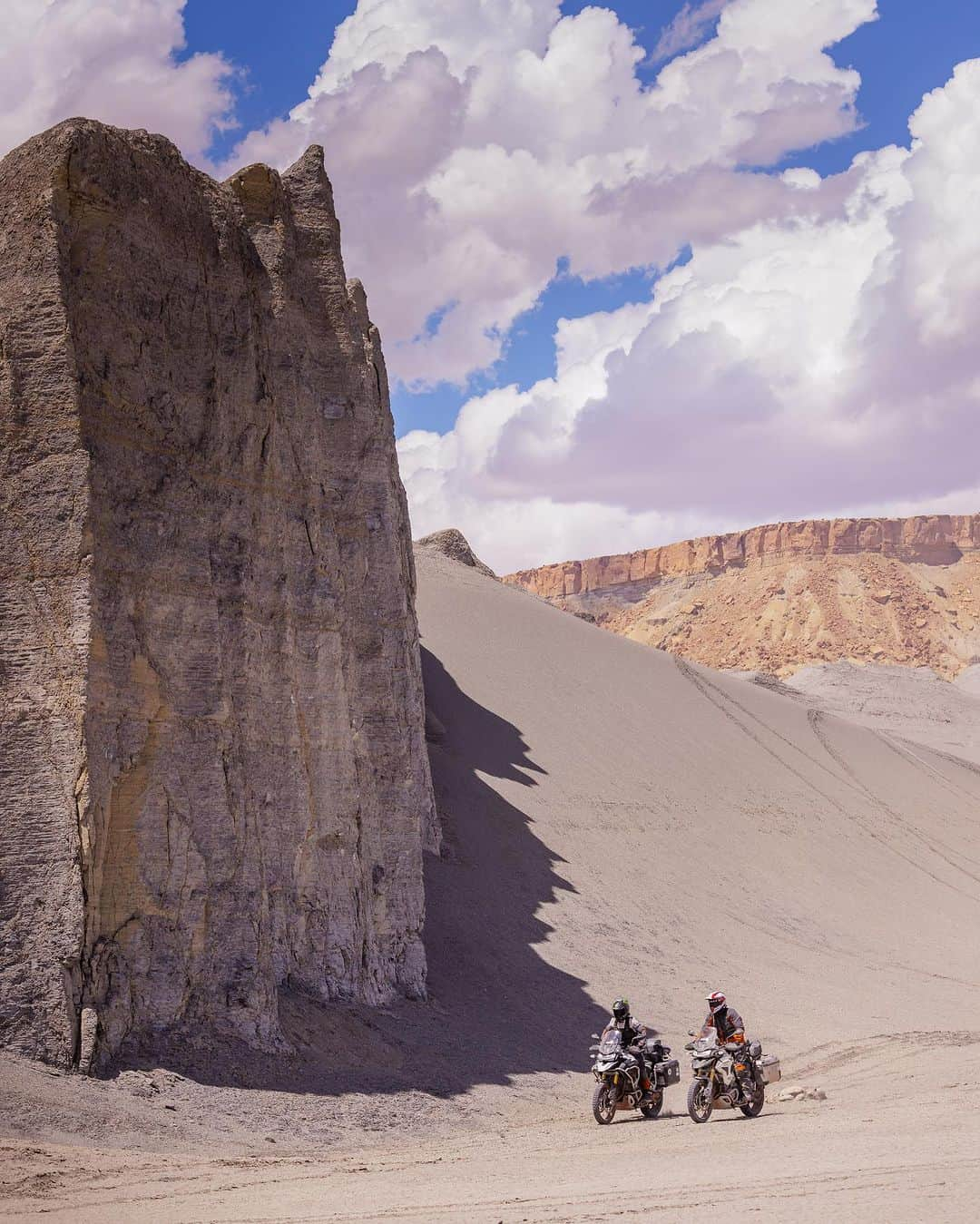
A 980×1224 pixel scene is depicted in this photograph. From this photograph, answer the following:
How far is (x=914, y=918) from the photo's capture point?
3206cm

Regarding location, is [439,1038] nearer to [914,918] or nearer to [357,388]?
[357,388]

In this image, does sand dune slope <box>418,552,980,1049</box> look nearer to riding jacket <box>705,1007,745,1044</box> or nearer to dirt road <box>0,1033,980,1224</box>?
riding jacket <box>705,1007,745,1044</box>

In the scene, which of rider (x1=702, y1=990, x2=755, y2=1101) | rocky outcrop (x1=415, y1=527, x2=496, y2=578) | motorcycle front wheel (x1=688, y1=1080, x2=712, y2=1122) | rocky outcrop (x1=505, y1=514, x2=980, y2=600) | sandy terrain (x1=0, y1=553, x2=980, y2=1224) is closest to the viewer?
sandy terrain (x1=0, y1=553, x2=980, y2=1224)

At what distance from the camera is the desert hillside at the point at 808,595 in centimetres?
11138

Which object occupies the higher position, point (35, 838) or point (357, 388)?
point (357, 388)

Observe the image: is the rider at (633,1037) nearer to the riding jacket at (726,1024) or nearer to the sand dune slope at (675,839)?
the riding jacket at (726,1024)

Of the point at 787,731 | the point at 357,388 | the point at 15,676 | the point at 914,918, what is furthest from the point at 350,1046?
the point at 787,731

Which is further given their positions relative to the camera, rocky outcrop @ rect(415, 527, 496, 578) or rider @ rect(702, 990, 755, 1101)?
rocky outcrop @ rect(415, 527, 496, 578)

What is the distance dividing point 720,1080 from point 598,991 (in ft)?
28.4

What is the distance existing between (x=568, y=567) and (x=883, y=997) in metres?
130

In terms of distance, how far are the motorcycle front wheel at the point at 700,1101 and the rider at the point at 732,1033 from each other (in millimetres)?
352

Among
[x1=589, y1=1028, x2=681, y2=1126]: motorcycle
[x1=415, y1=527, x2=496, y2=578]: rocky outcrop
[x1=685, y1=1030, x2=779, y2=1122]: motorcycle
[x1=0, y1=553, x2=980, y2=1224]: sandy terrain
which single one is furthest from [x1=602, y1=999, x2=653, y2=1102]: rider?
[x1=415, y1=527, x2=496, y2=578]: rocky outcrop

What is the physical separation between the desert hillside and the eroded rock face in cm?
8788

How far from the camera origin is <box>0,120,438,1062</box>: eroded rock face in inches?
525
